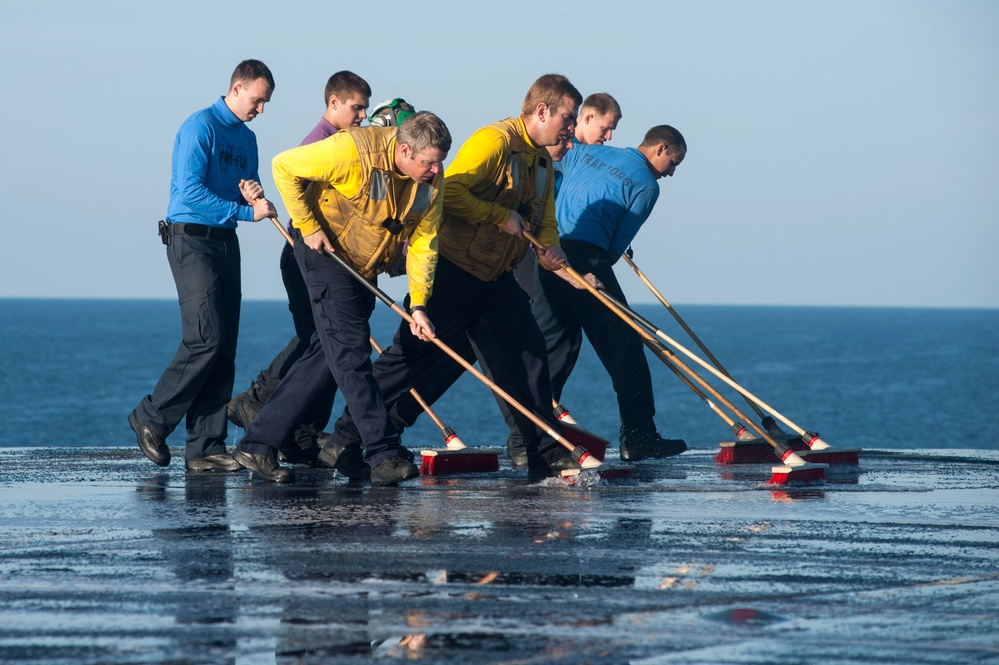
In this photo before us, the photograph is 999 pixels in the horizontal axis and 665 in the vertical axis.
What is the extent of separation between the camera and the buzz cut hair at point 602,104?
916 cm

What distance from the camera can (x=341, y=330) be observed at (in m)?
6.80

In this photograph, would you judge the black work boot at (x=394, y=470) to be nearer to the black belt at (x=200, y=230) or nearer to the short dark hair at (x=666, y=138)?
the black belt at (x=200, y=230)

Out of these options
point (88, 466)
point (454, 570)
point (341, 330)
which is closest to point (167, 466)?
point (88, 466)

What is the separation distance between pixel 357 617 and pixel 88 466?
174 inches

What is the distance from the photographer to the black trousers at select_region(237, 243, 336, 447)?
795 centimetres

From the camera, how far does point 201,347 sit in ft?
24.5

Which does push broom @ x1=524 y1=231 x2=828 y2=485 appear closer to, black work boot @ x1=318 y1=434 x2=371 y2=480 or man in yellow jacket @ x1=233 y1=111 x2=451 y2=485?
man in yellow jacket @ x1=233 y1=111 x2=451 y2=485

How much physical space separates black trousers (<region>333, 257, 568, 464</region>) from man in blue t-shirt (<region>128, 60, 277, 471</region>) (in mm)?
753

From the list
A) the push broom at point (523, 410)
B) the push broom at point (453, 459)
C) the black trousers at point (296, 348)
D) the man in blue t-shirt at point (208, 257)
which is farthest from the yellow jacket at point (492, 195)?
the black trousers at point (296, 348)

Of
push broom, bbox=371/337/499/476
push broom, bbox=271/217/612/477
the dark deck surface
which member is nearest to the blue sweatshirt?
push broom, bbox=271/217/612/477

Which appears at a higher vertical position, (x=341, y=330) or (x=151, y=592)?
(x=341, y=330)

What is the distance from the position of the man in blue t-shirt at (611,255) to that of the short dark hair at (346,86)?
1.42 metres

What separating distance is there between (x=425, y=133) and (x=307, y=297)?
1874 mm

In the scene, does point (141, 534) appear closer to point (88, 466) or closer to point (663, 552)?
point (663, 552)
